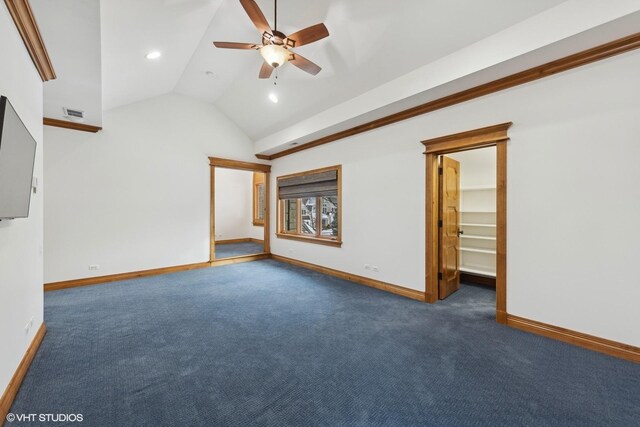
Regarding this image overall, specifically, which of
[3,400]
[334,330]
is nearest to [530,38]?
[334,330]

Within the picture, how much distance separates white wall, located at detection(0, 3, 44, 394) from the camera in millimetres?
1748

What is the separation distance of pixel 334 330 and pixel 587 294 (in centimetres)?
238

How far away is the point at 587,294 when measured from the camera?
252 cm

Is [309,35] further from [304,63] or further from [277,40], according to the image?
[304,63]

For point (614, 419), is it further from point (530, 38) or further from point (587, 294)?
point (530, 38)

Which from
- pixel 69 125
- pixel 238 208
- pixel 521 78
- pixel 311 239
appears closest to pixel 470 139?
pixel 521 78

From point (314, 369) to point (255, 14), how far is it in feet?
10.1

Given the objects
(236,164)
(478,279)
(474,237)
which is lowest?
(478,279)

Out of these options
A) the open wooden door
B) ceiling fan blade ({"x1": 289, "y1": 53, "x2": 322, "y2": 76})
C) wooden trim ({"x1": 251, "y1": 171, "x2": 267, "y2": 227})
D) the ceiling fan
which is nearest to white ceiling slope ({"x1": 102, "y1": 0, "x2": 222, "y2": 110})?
the ceiling fan

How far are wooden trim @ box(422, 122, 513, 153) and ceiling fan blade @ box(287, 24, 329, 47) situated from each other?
188 cm

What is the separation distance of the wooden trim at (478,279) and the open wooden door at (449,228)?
1.97 ft

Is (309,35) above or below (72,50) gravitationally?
above

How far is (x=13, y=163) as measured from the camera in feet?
5.35

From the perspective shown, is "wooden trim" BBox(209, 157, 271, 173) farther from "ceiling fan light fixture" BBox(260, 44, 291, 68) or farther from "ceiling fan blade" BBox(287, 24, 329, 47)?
"ceiling fan blade" BBox(287, 24, 329, 47)
